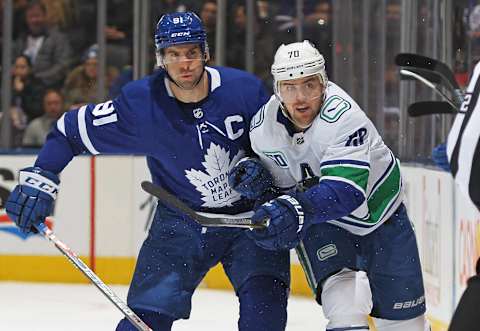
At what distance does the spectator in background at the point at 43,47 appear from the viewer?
718 centimetres

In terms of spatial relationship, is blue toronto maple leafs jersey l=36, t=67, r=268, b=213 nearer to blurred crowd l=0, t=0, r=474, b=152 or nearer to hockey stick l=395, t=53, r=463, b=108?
hockey stick l=395, t=53, r=463, b=108

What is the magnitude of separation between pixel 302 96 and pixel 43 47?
176 inches

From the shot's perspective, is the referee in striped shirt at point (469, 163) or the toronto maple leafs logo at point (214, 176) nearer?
the referee in striped shirt at point (469, 163)

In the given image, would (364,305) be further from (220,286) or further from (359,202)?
(220,286)

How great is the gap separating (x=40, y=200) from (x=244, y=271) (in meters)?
0.57

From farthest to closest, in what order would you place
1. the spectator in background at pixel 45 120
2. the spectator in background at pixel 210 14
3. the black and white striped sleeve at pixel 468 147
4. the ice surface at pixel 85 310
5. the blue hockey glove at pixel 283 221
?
the spectator in background at pixel 45 120 → the spectator in background at pixel 210 14 → the ice surface at pixel 85 310 → the blue hockey glove at pixel 283 221 → the black and white striped sleeve at pixel 468 147

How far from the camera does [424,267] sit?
16.4 ft

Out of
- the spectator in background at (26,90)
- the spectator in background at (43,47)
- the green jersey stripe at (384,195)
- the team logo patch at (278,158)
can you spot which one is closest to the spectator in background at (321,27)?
the spectator in background at (43,47)

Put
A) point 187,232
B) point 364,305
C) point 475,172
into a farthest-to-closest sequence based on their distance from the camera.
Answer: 1. point 187,232
2. point 364,305
3. point 475,172

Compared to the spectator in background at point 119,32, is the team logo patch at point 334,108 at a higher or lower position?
lower

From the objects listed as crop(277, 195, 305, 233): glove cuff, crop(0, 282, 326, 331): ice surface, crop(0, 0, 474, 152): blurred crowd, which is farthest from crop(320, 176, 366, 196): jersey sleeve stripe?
crop(0, 0, 474, 152): blurred crowd

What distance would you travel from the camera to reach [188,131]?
3279 mm

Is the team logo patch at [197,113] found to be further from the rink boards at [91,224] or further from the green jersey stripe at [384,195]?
the rink boards at [91,224]

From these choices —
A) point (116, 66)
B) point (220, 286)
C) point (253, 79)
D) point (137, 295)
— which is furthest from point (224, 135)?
point (116, 66)
